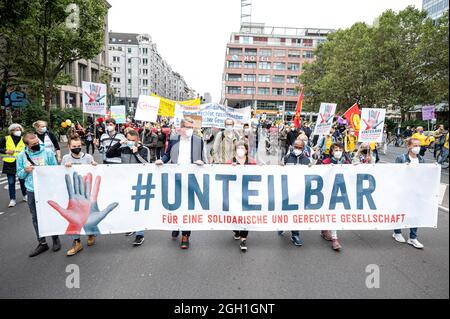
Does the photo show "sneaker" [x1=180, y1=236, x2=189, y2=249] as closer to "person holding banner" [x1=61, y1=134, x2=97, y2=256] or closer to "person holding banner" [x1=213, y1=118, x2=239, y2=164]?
"person holding banner" [x1=61, y1=134, x2=97, y2=256]

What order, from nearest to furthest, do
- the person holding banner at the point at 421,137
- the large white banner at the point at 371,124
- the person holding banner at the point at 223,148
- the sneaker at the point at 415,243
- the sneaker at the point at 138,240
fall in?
the sneaker at the point at 415,243 < the sneaker at the point at 138,240 < the person holding banner at the point at 223,148 < the large white banner at the point at 371,124 < the person holding banner at the point at 421,137

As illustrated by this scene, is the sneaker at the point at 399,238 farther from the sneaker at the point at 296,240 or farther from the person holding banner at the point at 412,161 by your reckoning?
the sneaker at the point at 296,240

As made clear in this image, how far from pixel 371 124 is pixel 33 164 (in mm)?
7196

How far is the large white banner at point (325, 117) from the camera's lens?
30.8 ft

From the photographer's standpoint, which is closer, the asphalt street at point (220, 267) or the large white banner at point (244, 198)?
the asphalt street at point (220, 267)

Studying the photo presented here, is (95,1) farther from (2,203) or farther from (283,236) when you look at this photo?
(283,236)

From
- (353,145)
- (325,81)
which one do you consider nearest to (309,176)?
(353,145)

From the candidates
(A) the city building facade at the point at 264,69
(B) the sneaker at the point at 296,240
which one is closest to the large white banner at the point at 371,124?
(B) the sneaker at the point at 296,240

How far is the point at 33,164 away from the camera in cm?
480

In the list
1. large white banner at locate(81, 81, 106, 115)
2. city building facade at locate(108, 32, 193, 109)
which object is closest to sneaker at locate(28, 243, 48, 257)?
large white banner at locate(81, 81, 106, 115)

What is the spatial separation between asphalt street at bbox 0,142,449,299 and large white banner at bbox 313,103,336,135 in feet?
15.2

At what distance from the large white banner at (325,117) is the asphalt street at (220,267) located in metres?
4.64
